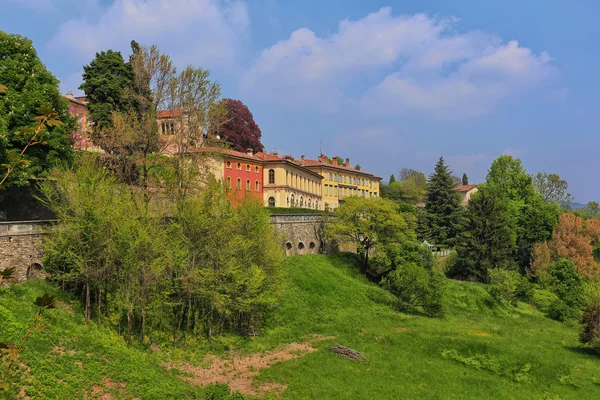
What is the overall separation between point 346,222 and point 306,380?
24.6 m

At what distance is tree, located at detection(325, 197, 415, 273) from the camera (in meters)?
41.0

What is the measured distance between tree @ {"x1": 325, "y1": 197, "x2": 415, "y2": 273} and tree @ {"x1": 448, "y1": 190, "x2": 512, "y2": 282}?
1195 cm

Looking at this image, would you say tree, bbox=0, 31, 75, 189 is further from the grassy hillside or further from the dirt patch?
the dirt patch

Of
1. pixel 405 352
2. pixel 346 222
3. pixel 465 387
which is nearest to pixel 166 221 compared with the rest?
pixel 405 352

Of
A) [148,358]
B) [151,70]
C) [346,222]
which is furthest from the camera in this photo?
[346,222]

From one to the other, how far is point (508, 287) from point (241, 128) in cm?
4635

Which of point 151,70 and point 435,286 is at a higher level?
point 151,70

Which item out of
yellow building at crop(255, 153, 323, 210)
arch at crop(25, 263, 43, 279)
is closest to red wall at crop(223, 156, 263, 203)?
yellow building at crop(255, 153, 323, 210)

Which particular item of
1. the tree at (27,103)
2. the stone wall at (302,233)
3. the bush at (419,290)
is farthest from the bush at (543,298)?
the tree at (27,103)

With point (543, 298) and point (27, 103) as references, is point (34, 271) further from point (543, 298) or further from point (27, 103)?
point (543, 298)

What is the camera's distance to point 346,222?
42.8m

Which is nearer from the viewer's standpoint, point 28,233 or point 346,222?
point 28,233

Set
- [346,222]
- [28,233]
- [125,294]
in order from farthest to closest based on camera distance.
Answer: [346,222] → [28,233] → [125,294]

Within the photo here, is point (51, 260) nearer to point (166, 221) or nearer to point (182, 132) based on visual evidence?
point (166, 221)
